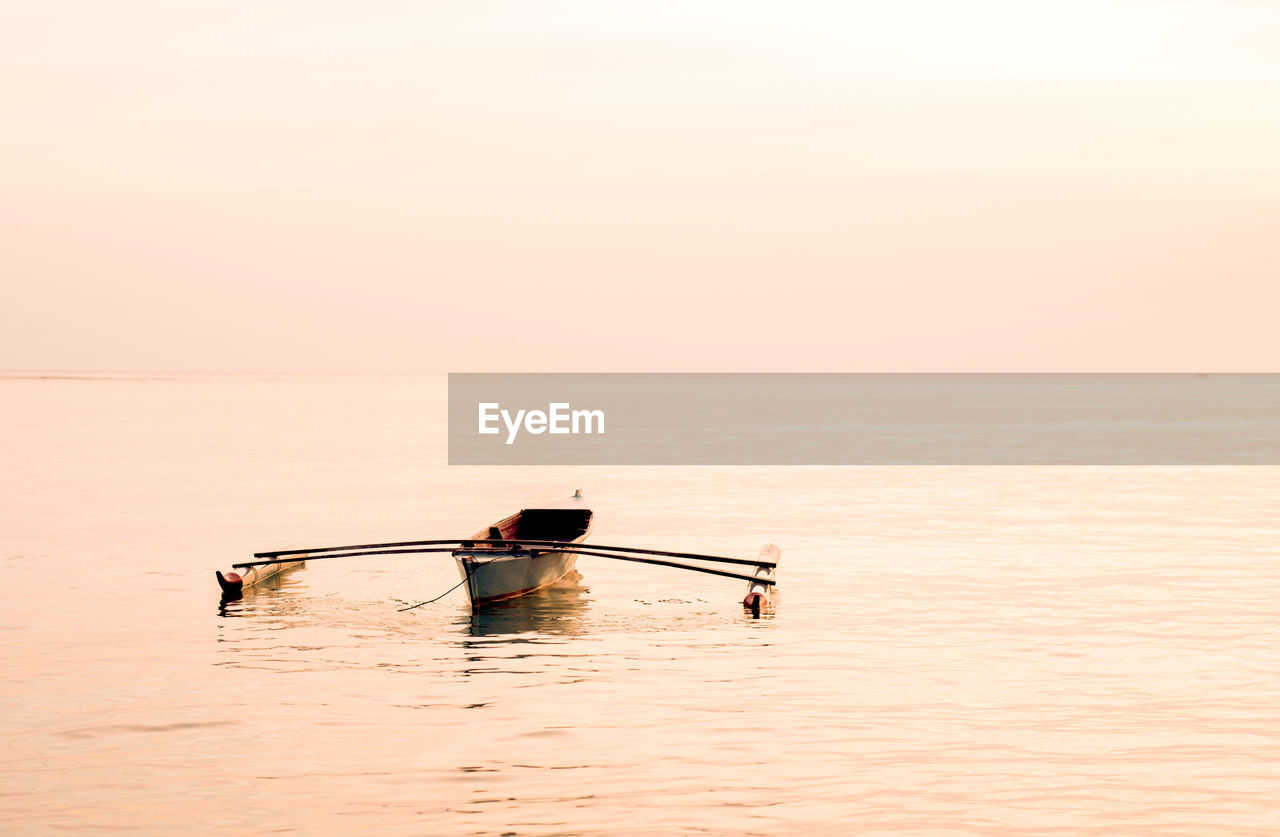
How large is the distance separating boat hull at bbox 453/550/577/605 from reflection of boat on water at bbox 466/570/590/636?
0.54 feet

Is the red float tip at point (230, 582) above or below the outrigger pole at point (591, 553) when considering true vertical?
below

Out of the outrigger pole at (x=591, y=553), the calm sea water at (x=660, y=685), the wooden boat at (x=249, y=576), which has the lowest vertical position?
the calm sea water at (x=660, y=685)

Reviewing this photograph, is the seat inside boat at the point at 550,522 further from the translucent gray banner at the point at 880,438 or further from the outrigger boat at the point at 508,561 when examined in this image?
the translucent gray banner at the point at 880,438

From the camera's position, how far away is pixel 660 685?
1479 cm

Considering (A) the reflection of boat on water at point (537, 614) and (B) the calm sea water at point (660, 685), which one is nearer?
(B) the calm sea water at point (660, 685)

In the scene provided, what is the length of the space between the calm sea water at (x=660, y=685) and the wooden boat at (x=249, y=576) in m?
0.36

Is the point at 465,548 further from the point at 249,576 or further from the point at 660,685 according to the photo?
the point at 660,685

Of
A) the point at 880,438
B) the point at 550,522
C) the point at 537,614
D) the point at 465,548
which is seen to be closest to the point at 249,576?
the point at 465,548

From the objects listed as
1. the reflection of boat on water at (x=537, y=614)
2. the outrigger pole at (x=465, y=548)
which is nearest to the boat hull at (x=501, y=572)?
the reflection of boat on water at (x=537, y=614)

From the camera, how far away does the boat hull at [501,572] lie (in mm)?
19969

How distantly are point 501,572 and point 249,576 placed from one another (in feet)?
16.3

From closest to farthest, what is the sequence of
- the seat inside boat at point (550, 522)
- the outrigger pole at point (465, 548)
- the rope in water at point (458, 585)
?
the rope in water at point (458, 585)
the outrigger pole at point (465, 548)
the seat inside boat at point (550, 522)

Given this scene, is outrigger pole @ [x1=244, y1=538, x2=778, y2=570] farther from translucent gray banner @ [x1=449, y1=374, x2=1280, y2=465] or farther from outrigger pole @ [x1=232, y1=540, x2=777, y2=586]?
translucent gray banner @ [x1=449, y1=374, x2=1280, y2=465]

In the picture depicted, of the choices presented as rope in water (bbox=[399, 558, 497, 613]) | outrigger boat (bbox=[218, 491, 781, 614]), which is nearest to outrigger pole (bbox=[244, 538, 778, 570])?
outrigger boat (bbox=[218, 491, 781, 614])
